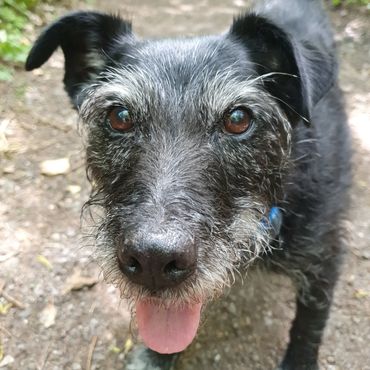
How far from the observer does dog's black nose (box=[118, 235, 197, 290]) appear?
210 cm

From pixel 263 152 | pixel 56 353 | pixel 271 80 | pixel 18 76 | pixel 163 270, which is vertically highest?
pixel 271 80

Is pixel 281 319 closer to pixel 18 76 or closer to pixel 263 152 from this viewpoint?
pixel 263 152

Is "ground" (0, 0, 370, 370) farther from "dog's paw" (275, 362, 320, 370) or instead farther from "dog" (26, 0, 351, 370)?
"dog" (26, 0, 351, 370)

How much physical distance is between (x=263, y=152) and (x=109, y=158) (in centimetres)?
79

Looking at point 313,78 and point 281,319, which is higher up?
point 313,78

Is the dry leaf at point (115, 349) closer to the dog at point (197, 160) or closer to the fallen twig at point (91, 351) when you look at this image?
the fallen twig at point (91, 351)

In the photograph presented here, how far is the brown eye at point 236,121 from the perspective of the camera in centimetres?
257

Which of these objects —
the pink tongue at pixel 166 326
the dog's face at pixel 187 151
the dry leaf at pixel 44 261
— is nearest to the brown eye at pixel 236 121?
the dog's face at pixel 187 151

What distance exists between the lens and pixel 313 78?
8.78 feet

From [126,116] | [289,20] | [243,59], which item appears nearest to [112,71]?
[126,116]

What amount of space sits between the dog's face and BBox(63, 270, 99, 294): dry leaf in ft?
3.95

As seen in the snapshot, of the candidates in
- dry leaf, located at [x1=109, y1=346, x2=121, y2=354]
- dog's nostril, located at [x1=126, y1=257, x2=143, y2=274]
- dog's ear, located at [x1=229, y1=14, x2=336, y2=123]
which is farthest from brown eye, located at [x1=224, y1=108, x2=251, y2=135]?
dry leaf, located at [x1=109, y1=346, x2=121, y2=354]

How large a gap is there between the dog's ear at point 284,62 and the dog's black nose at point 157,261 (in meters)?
0.97

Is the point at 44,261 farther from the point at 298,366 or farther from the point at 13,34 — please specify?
the point at 13,34
